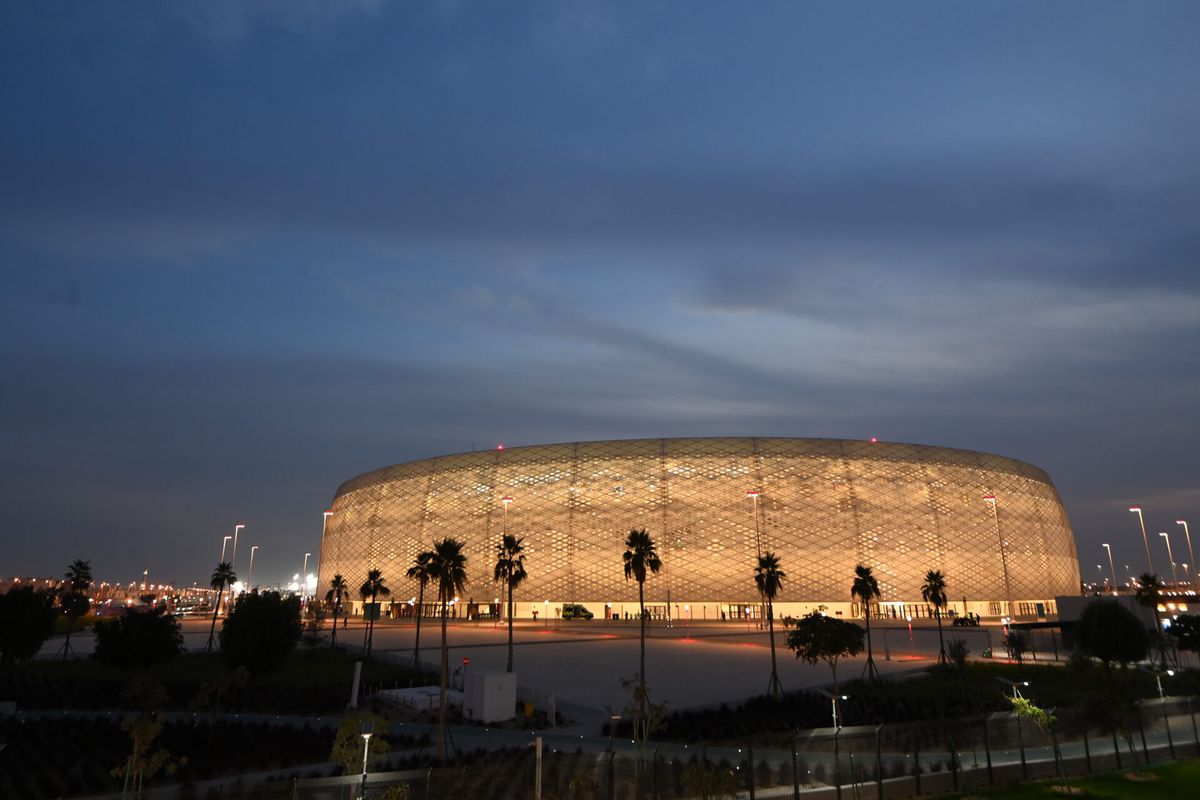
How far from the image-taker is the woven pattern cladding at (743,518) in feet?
287

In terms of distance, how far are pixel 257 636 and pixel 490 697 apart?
15.8 metres

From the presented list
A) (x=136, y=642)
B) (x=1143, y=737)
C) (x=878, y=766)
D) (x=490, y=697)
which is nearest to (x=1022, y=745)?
(x=1143, y=737)

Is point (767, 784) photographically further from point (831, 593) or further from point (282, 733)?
point (831, 593)

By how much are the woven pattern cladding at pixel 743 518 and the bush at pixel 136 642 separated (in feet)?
177

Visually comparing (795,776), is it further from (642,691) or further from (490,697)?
(490,697)

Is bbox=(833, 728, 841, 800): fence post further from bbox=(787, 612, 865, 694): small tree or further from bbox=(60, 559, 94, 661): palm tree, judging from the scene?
bbox=(60, 559, 94, 661): palm tree

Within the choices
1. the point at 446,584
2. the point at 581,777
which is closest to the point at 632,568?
the point at 446,584

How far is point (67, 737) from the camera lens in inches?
972

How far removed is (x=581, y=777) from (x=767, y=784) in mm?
4667

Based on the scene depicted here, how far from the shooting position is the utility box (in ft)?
96.6

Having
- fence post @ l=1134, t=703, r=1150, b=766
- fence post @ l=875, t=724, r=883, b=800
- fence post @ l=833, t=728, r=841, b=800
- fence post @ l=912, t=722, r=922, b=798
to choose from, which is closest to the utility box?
fence post @ l=833, t=728, r=841, b=800

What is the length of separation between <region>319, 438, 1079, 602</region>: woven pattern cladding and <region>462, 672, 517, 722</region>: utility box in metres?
Answer: 59.1

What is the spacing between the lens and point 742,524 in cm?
8856

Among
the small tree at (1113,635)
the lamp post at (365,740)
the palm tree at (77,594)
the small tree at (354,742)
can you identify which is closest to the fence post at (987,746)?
the small tree at (354,742)
